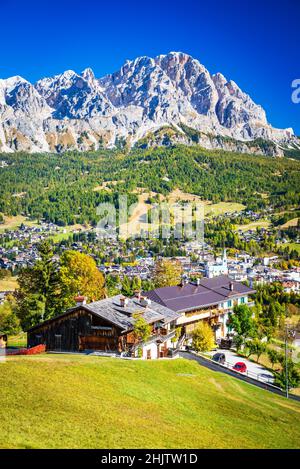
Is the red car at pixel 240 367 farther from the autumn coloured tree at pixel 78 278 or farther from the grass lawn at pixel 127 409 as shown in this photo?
the autumn coloured tree at pixel 78 278

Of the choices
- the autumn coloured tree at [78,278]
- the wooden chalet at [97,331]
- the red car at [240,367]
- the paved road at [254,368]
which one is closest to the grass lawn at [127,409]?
the wooden chalet at [97,331]

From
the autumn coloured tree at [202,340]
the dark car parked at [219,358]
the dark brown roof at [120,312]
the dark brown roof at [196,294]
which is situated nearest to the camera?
the dark brown roof at [120,312]

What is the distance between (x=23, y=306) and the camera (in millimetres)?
65062

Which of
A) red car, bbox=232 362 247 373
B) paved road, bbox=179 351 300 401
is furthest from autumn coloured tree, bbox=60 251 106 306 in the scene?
red car, bbox=232 362 247 373

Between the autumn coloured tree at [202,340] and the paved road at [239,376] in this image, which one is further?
the autumn coloured tree at [202,340]

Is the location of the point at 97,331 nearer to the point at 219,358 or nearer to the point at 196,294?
the point at 219,358

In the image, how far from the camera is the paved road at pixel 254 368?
56.8 m

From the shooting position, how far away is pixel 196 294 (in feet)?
263

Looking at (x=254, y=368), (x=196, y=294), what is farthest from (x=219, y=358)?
(x=196, y=294)

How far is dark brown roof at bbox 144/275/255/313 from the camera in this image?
238 ft

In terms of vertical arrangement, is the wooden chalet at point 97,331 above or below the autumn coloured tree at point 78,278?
below

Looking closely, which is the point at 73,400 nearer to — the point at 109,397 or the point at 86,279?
the point at 109,397

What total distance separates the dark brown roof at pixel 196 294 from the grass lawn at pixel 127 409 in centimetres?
3152

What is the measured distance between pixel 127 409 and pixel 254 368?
39.0 m
